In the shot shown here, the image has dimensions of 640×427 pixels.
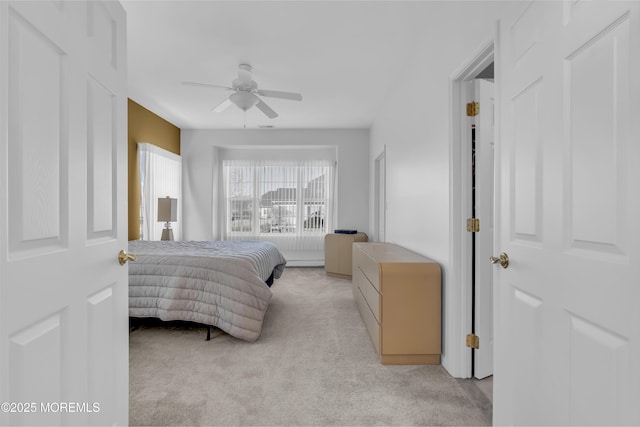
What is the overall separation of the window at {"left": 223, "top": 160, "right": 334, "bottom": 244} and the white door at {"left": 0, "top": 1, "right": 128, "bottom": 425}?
480 cm

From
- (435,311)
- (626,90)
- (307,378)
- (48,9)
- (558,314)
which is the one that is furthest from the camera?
(435,311)

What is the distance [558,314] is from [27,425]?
1568mm

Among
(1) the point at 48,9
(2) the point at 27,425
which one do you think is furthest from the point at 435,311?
(1) the point at 48,9

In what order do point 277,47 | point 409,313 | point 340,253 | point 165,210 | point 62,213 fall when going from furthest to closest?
point 340,253
point 165,210
point 277,47
point 409,313
point 62,213

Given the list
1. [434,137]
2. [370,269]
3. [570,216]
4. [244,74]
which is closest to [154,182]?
[244,74]

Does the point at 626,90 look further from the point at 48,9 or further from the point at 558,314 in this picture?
the point at 48,9

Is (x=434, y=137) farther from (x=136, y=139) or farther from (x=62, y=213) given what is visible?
(x=136, y=139)

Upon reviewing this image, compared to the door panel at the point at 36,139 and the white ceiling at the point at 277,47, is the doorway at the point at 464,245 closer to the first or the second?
the white ceiling at the point at 277,47

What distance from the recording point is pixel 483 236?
2076mm

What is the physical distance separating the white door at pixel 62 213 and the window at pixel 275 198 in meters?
4.80

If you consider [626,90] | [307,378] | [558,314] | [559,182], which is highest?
[626,90]

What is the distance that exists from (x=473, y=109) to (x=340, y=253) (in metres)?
3.42

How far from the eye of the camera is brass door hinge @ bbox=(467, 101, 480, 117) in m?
2.08

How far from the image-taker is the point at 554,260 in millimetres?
1000
